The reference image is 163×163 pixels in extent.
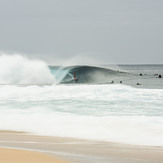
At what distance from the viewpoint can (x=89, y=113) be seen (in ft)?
35.4

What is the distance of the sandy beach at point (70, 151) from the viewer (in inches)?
208

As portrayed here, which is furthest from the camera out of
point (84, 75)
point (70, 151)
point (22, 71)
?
point (84, 75)

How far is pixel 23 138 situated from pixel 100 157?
2254mm

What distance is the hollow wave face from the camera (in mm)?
31688

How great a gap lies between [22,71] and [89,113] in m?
22.9

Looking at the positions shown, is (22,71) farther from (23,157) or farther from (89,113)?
(23,157)

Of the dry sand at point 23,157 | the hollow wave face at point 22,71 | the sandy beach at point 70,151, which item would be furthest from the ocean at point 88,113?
the hollow wave face at point 22,71

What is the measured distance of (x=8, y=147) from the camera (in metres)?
6.05

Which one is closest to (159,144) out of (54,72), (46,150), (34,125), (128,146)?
(128,146)

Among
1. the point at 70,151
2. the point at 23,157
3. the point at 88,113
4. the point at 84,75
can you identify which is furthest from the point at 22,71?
the point at 23,157

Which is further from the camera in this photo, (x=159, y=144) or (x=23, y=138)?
(x=23, y=138)

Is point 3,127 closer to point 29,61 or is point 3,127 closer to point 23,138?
point 23,138

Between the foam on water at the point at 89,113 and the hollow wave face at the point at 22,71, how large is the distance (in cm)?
1492

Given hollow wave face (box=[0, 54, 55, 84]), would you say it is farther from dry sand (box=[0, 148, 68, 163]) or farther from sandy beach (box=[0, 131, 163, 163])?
dry sand (box=[0, 148, 68, 163])
